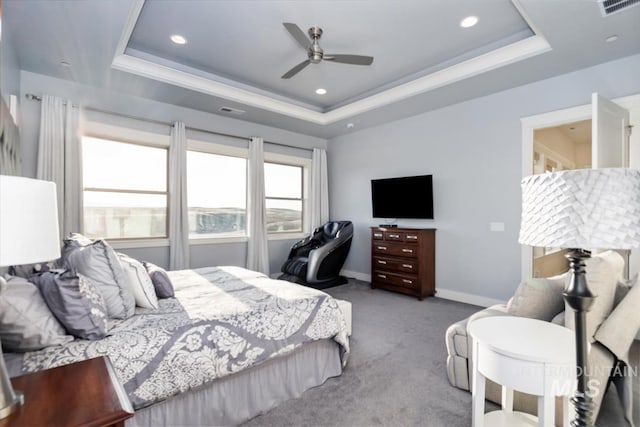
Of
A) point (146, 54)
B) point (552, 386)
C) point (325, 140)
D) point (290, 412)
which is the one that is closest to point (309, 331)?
point (290, 412)

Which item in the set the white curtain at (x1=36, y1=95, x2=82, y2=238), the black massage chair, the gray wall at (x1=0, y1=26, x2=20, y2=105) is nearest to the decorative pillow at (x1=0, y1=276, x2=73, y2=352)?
the gray wall at (x1=0, y1=26, x2=20, y2=105)

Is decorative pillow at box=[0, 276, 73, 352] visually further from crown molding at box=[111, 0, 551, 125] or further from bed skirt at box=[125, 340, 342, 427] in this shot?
crown molding at box=[111, 0, 551, 125]

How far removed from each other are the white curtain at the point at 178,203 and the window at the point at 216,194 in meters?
0.33

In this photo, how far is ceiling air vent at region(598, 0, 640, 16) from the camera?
2287 millimetres

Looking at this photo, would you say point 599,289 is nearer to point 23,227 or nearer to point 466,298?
point 23,227

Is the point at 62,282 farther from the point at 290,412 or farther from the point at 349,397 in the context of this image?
the point at 349,397

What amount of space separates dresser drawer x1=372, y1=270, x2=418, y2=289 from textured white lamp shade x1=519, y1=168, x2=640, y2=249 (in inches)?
139

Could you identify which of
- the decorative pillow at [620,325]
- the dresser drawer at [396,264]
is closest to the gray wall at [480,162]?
the dresser drawer at [396,264]

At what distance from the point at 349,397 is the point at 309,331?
497 millimetres

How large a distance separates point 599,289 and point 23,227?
2.32 m

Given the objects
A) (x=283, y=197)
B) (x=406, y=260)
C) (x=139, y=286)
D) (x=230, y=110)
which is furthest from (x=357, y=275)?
(x=139, y=286)

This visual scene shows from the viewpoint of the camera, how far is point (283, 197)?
5.86m

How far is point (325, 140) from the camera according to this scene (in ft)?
20.8

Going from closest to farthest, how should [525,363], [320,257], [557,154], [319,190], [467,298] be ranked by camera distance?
[525,363] < [467,298] < [320,257] < [557,154] < [319,190]
